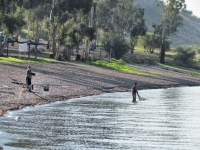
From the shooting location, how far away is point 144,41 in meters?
136

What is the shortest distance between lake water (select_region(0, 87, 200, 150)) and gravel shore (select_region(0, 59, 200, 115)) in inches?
67.5

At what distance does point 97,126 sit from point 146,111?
975 centimetres

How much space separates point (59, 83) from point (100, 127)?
22.8m

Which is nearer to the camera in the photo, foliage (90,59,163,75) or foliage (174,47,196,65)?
foliage (90,59,163,75)

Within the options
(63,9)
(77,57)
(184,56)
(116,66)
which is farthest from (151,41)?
(63,9)

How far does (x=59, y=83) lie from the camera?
170 ft

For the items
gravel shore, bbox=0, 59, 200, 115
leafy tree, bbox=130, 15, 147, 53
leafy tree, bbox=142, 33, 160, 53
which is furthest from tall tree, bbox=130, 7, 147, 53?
gravel shore, bbox=0, 59, 200, 115

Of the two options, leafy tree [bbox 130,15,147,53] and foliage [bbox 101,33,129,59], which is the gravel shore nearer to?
foliage [bbox 101,33,129,59]

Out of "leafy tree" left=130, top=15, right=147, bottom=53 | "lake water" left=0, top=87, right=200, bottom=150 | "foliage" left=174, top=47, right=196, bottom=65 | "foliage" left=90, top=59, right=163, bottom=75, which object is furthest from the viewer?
"leafy tree" left=130, top=15, right=147, bottom=53

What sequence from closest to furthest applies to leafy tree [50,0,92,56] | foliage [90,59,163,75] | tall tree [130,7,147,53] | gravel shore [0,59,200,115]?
gravel shore [0,59,200,115] → leafy tree [50,0,92,56] → foliage [90,59,163,75] → tall tree [130,7,147,53]

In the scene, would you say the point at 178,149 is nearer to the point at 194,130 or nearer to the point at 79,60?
the point at 194,130

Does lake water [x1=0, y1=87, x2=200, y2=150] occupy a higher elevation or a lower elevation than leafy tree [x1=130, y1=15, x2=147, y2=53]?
lower

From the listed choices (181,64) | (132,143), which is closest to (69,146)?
(132,143)

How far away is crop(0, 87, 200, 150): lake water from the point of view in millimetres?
24250
